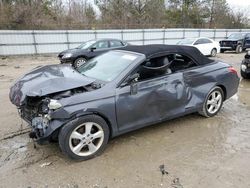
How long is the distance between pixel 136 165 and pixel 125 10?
3023 cm

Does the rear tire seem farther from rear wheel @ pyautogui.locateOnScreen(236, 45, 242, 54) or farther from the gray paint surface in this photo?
the gray paint surface

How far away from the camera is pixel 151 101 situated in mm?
3900

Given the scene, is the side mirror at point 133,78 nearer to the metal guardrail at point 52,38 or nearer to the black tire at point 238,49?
the metal guardrail at point 52,38

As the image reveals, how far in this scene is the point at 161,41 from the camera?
73.5ft


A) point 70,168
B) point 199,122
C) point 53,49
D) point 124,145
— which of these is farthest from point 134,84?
point 53,49

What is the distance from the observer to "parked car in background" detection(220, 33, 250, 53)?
61.3 feet

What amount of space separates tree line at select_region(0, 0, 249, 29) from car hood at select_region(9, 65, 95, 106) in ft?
58.4

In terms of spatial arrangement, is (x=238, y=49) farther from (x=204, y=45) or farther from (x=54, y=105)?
(x=54, y=105)

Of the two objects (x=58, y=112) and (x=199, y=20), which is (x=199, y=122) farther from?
(x=199, y=20)

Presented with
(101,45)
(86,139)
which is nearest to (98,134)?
(86,139)

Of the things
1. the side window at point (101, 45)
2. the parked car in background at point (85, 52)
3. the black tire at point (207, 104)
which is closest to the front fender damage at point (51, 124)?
the black tire at point (207, 104)

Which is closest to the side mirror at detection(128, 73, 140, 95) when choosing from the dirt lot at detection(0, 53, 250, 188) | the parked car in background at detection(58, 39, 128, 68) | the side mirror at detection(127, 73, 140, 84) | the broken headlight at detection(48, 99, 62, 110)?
the side mirror at detection(127, 73, 140, 84)

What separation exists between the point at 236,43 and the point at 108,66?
56.8 feet

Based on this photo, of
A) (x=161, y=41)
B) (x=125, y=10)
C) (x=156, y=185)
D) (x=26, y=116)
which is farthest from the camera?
(x=125, y=10)
